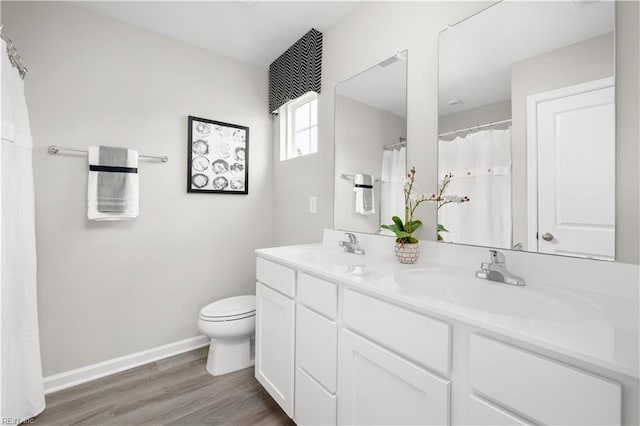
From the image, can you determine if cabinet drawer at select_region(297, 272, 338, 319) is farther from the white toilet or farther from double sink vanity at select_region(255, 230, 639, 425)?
the white toilet

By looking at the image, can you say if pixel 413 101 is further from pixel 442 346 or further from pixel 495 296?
pixel 442 346

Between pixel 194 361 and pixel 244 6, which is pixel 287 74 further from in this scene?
pixel 194 361

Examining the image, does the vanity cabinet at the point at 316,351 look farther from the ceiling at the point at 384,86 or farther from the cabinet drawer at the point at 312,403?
the ceiling at the point at 384,86

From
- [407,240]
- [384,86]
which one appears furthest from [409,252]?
[384,86]

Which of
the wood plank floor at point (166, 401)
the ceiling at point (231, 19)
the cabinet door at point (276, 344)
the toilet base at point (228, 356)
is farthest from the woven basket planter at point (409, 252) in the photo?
the ceiling at point (231, 19)

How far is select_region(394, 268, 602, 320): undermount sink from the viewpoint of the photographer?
0.80m

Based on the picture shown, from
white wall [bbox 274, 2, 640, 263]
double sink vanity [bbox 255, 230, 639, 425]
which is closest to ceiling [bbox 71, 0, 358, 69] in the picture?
white wall [bbox 274, 2, 640, 263]

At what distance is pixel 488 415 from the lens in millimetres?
669

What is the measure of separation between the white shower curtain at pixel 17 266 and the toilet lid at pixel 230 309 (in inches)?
34.2

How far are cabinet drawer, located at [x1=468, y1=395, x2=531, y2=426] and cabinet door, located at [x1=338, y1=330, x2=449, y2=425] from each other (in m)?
0.07

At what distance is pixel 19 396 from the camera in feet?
4.68

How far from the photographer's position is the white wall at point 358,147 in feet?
5.24

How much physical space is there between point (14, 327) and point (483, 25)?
2659 millimetres

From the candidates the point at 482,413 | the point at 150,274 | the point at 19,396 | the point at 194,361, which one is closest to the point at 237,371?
the point at 194,361
